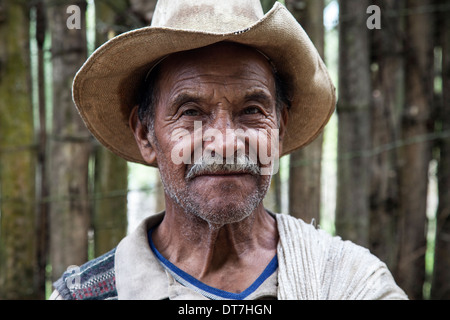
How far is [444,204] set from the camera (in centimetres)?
415

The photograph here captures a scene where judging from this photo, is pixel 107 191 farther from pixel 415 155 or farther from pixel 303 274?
pixel 415 155

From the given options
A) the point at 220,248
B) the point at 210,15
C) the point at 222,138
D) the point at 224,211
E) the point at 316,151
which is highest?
the point at 210,15

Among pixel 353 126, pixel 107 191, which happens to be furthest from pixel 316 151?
pixel 107 191

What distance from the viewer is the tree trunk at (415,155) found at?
400cm

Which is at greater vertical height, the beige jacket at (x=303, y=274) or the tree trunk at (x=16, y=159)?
the tree trunk at (x=16, y=159)

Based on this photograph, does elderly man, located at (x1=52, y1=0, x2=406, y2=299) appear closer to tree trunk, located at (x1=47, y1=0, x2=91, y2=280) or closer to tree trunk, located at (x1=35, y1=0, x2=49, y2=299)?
tree trunk, located at (x1=47, y1=0, x2=91, y2=280)

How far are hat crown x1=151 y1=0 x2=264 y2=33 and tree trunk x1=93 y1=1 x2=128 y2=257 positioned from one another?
1696 mm

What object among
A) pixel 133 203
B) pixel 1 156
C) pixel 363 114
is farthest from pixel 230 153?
pixel 133 203

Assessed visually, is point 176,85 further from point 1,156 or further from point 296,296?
point 1,156

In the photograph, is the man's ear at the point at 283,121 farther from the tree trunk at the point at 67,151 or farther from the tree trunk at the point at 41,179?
the tree trunk at the point at 41,179

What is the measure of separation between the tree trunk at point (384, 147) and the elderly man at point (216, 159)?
1.68 meters

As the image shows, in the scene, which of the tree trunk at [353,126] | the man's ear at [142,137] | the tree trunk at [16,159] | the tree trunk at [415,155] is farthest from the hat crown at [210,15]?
the tree trunk at [415,155]

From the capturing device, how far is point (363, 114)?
3.62 metres

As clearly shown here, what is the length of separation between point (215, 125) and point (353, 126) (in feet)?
6.32
